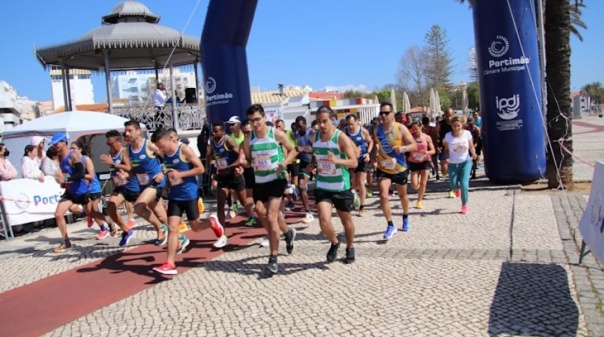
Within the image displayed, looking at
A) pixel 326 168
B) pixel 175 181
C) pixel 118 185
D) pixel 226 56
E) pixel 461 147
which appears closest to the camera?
pixel 326 168

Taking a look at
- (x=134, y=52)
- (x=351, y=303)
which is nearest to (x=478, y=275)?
(x=351, y=303)

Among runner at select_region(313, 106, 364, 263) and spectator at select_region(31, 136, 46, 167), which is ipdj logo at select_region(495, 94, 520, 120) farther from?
spectator at select_region(31, 136, 46, 167)

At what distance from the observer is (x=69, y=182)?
7.84 metres

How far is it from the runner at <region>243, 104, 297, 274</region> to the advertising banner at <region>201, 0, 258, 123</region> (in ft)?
17.3

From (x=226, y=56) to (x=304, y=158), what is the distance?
336cm

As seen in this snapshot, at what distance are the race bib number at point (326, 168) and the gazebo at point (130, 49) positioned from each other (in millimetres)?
10829

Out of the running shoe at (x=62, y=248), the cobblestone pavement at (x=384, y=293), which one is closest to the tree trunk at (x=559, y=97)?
the cobblestone pavement at (x=384, y=293)

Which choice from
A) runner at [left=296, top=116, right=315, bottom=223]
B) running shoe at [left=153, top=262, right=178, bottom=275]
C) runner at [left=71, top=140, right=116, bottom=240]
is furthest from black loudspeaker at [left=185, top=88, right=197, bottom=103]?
running shoe at [left=153, top=262, right=178, bottom=275]

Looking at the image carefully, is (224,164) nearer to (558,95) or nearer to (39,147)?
(39,147)

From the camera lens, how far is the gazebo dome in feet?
62.6

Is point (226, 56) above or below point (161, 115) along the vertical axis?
above

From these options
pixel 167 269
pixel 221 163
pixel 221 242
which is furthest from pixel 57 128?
pixel 167 269

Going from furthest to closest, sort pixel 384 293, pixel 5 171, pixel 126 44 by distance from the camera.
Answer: pixel 126 44
pixel 5 171
pixel 384 293

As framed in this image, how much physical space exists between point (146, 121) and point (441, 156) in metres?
11.4
